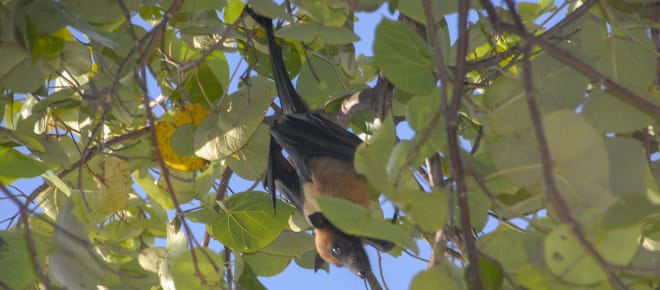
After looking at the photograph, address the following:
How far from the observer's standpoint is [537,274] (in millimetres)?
978

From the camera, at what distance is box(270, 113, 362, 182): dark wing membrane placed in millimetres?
2057

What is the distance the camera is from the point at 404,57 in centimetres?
119

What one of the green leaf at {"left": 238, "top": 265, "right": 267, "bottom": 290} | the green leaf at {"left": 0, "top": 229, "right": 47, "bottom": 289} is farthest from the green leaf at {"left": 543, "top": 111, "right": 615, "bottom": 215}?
the green leaf at {"left": 238, "top": 265, "right": 267, "bottom": 290}

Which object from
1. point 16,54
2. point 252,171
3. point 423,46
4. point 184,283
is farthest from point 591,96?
point 252,171

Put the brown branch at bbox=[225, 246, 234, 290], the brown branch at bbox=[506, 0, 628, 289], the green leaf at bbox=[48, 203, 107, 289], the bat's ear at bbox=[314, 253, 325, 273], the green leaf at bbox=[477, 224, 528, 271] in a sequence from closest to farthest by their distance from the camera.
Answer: the brown branch at bbox=[506, 0, 628, 289]
the green leaf at bbox=[48, 203, 107, 289]
the green leaf at bbox=[477, 224, 528, 271]
the brown branch at bbox=[225, 246, 234, 290]
the bat's ear at bbox=[314, 253, 325, 273]

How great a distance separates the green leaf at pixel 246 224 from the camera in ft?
5.85

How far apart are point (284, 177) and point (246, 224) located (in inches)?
18.9

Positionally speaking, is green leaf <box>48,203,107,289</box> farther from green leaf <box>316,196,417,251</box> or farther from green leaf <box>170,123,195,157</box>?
green leaf <box>170,123,195,157</box>

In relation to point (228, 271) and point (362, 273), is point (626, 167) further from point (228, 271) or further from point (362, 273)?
point (362, 273)

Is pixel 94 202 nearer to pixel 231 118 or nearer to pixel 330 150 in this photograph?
pixel 231 118

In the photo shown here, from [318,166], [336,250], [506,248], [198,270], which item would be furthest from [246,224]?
[506,248]

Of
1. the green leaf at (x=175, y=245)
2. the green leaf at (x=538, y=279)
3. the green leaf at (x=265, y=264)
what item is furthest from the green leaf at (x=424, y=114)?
the green leaf at (x=265, y=264)

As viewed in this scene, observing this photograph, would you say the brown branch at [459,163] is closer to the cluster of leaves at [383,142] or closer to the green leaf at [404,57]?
the cluster of leaves at [383,142]

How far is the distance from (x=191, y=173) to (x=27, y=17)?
81cm
